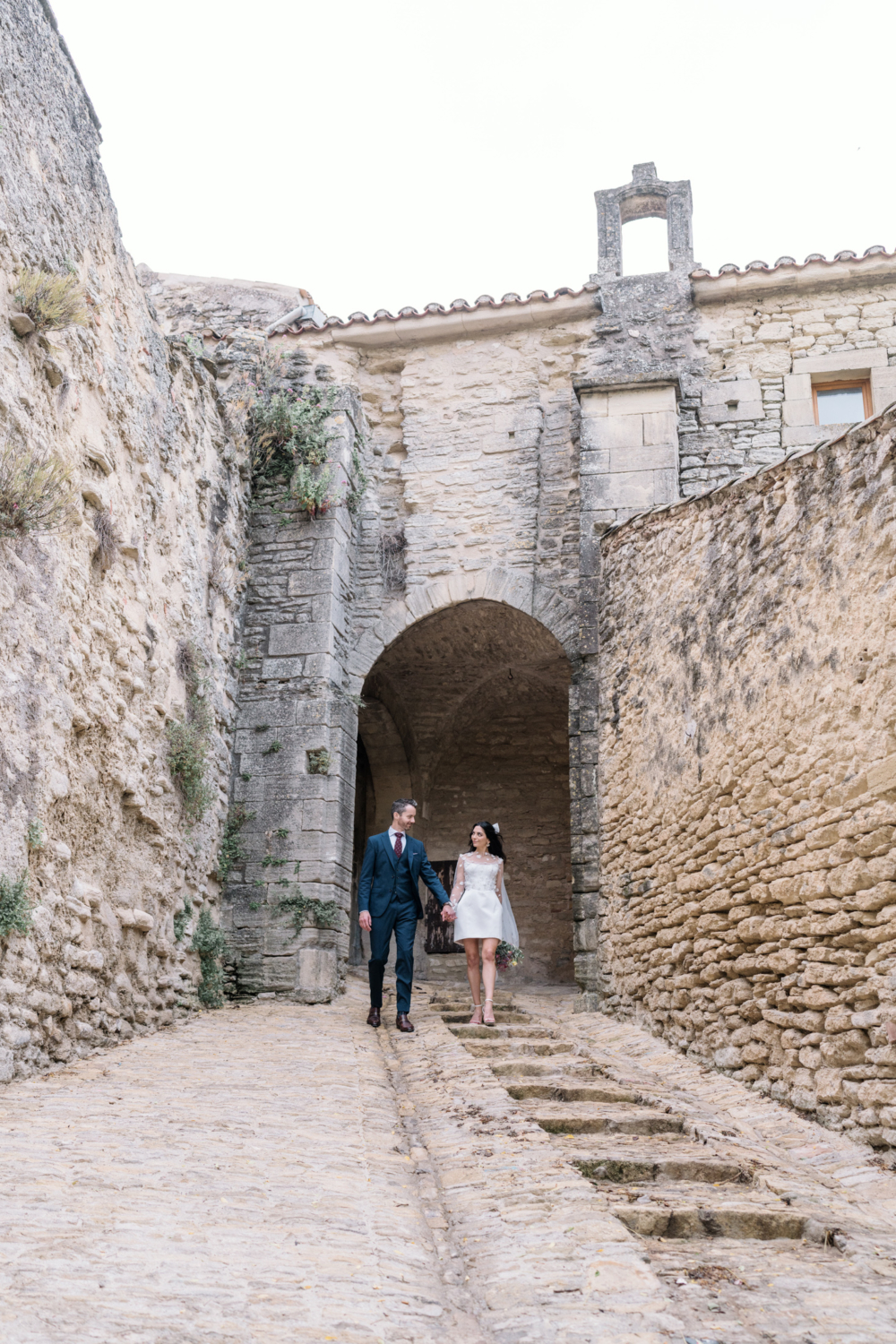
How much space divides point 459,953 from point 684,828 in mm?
6492

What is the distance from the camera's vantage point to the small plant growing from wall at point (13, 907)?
13.7 ft

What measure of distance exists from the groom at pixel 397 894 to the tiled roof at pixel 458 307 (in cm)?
492

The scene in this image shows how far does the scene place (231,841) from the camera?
25.0 ft

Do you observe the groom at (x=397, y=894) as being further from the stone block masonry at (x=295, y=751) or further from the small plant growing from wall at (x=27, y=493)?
the small plant growing from wall at (x=27, y=493)

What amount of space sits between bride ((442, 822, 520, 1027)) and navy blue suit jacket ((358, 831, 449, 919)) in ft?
0.49

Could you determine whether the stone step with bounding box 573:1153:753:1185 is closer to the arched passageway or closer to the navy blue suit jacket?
the navy blue suit jacket

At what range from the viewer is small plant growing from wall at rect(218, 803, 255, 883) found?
749cm

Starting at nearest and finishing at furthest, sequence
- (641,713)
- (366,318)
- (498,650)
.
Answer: (641,713), (366,318), (498,650)

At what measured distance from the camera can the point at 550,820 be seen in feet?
39.1

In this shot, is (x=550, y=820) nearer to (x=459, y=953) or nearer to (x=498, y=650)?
(x=459, y=953)

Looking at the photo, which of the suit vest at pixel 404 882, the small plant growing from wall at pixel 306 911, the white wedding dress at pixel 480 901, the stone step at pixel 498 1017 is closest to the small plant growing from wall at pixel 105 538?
the suit vest at pixel 404 882

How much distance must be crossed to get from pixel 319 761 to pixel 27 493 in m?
3.85

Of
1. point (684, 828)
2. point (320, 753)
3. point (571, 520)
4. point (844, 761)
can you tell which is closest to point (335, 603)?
point (320, 753)

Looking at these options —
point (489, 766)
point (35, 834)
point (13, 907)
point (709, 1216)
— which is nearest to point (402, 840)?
point (35, 834)
